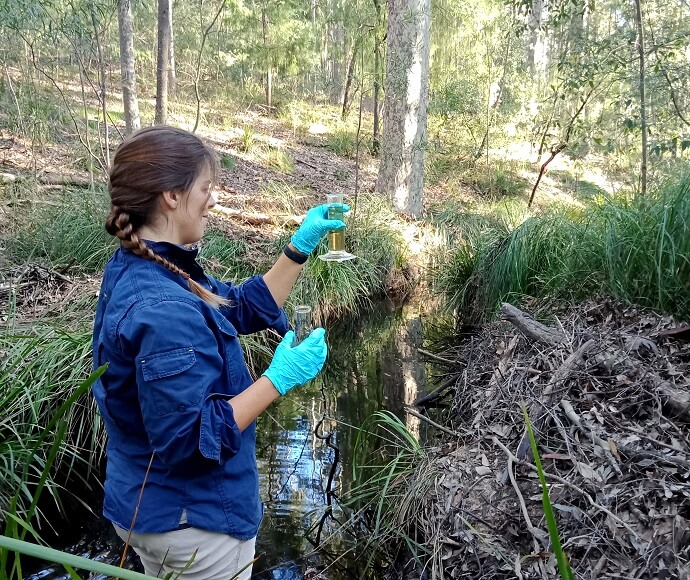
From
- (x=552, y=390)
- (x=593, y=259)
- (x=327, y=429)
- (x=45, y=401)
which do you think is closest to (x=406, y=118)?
(x=593, y=259)

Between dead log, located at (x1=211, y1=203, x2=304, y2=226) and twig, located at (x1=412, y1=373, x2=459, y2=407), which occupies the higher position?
dead log, located at (x1=211, y1=203, x2=304, y2=226)

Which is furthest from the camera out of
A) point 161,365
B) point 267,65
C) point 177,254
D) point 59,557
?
point 267,65

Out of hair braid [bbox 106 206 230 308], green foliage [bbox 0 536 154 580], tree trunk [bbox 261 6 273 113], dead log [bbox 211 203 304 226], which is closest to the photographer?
green foliage [bbox 0 536 154 580]

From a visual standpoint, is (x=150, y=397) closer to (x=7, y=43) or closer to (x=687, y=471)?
(x=687, y=471)

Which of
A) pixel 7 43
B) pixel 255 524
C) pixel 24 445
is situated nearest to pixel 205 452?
pixel 255 524

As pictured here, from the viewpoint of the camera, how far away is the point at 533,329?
395 cm

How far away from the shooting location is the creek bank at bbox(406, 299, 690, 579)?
227 cm

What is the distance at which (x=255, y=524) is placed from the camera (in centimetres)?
176

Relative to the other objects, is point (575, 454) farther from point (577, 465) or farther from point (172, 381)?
point (172, 381)

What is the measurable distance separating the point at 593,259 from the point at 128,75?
8.80m

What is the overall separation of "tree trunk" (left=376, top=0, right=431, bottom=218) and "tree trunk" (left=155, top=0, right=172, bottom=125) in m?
3.67

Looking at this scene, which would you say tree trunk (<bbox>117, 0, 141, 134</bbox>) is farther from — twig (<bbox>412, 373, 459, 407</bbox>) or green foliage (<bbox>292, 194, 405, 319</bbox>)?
twig (<bbox>412, 373, 459, 407</bbox>)

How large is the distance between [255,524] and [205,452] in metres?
0.40

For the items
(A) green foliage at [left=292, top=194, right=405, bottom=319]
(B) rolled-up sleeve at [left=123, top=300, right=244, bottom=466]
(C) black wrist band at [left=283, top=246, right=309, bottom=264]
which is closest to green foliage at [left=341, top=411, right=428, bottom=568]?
(C) black wrist band at [left=283, top=246, right=309, bottom=264]
